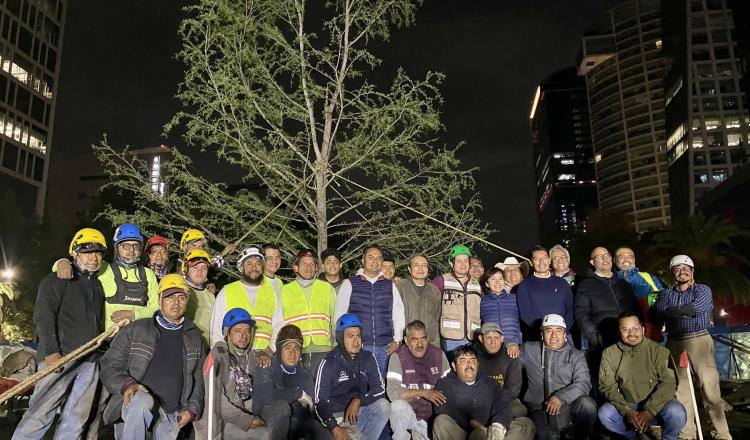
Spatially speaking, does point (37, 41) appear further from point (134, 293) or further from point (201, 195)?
point (134, 293)

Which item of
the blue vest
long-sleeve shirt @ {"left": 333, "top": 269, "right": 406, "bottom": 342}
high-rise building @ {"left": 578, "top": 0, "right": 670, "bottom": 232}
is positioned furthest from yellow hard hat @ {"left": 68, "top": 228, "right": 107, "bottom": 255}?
high-rise building @ {"left": 578, "top": 0, "right": 670, "bottom": 232}

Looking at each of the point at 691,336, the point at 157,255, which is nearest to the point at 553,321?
the point at 691,336

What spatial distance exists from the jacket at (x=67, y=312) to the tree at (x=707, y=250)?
103 ft

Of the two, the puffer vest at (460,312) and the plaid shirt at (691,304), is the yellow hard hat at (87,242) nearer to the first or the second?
the puffer vest at (460,312)

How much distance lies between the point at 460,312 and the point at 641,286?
2.20 meters

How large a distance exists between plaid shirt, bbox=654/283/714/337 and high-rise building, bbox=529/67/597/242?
16854cm

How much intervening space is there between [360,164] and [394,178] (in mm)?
669

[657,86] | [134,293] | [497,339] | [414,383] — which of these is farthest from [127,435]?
[657,86]

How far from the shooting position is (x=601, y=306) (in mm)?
6340

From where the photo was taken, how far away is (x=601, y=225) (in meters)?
56.6

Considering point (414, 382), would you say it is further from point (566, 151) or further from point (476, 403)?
point (566, 151)

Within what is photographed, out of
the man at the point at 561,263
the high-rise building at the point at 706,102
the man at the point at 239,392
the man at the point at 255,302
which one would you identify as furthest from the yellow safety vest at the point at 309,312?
the high-rise building at the point at 706,102

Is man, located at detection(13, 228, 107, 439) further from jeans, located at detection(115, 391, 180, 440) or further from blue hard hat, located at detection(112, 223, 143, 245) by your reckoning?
jeans, located at detection(115, 391, 180, 440)

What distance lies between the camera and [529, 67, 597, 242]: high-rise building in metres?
171
